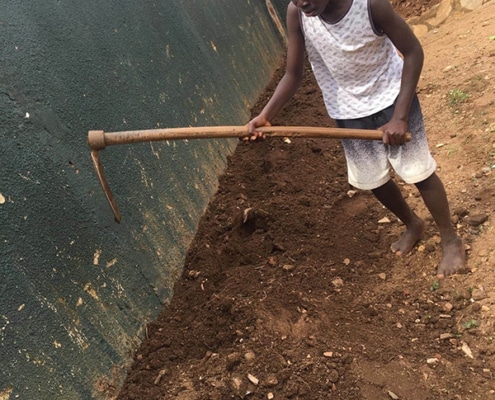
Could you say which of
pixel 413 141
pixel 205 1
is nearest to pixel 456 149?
pixel 413 141

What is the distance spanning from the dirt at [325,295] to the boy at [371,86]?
34 centimetres

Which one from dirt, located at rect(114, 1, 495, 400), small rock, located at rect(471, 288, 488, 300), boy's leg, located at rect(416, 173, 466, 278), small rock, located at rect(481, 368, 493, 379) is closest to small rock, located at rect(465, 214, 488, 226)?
dirt, located at rect(114, 1, 495, 400)

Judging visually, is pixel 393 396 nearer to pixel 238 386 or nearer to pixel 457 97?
pixel 238 386

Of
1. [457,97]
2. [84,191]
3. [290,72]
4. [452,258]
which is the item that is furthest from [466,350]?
[457,97]

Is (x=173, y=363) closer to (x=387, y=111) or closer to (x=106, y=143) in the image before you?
(x=106, y=143)

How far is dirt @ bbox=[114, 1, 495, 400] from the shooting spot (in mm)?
2461

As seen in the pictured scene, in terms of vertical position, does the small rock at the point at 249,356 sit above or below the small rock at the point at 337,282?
above

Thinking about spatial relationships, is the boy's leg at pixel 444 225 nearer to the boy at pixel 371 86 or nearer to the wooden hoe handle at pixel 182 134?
the boy at pixel 371 86

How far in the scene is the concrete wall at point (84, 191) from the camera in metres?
2.20

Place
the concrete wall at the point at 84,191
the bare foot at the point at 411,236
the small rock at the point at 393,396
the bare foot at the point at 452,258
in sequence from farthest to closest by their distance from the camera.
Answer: the bare foot at the point at 411,236
the bare foot at the point at 452,258
the small rock at the point at 393,396
the concrete wall at the point at 84,191

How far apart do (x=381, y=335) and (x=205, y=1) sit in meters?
3.69

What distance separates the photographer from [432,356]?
257cm

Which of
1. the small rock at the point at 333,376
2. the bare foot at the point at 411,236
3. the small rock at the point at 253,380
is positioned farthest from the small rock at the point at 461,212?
the small rock at the point at 253,380

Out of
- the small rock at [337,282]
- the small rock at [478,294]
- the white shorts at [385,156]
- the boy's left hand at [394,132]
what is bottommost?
the small rock at [478,294]
